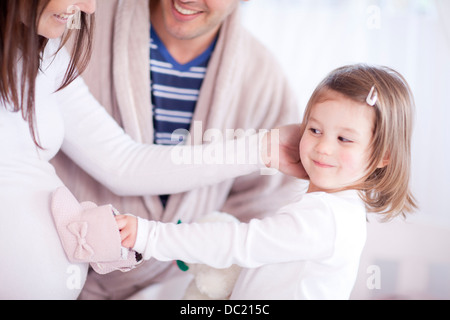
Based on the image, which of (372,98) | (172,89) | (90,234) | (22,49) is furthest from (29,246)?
(372,98)

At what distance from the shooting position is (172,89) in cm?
100

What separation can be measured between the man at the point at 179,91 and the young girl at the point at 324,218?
0.19 metres

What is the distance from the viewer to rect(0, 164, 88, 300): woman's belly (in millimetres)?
726

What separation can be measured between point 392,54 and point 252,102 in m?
0.28

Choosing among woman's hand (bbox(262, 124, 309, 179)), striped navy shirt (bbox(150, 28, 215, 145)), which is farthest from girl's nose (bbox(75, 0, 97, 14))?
woman's hand (bbox(262, 124, 309, 179))

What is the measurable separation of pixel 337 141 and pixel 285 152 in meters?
0.14

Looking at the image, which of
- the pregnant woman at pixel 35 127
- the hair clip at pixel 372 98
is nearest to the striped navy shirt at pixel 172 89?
the pregnant woman at pixel 35 127

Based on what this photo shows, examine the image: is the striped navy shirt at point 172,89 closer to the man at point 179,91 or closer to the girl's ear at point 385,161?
the man at point 179,91

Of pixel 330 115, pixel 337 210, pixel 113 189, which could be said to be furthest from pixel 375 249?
pixel 113 189

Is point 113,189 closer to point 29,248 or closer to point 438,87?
point 29,248

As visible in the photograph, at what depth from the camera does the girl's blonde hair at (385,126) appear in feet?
2.44

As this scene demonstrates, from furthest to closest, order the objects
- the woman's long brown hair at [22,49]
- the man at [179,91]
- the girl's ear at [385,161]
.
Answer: the man at [179,91]
the girl's ear at [385,161]
the woman's long brown hair at [22,49]

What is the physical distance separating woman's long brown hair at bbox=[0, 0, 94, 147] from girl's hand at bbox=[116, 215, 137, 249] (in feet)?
0.58
